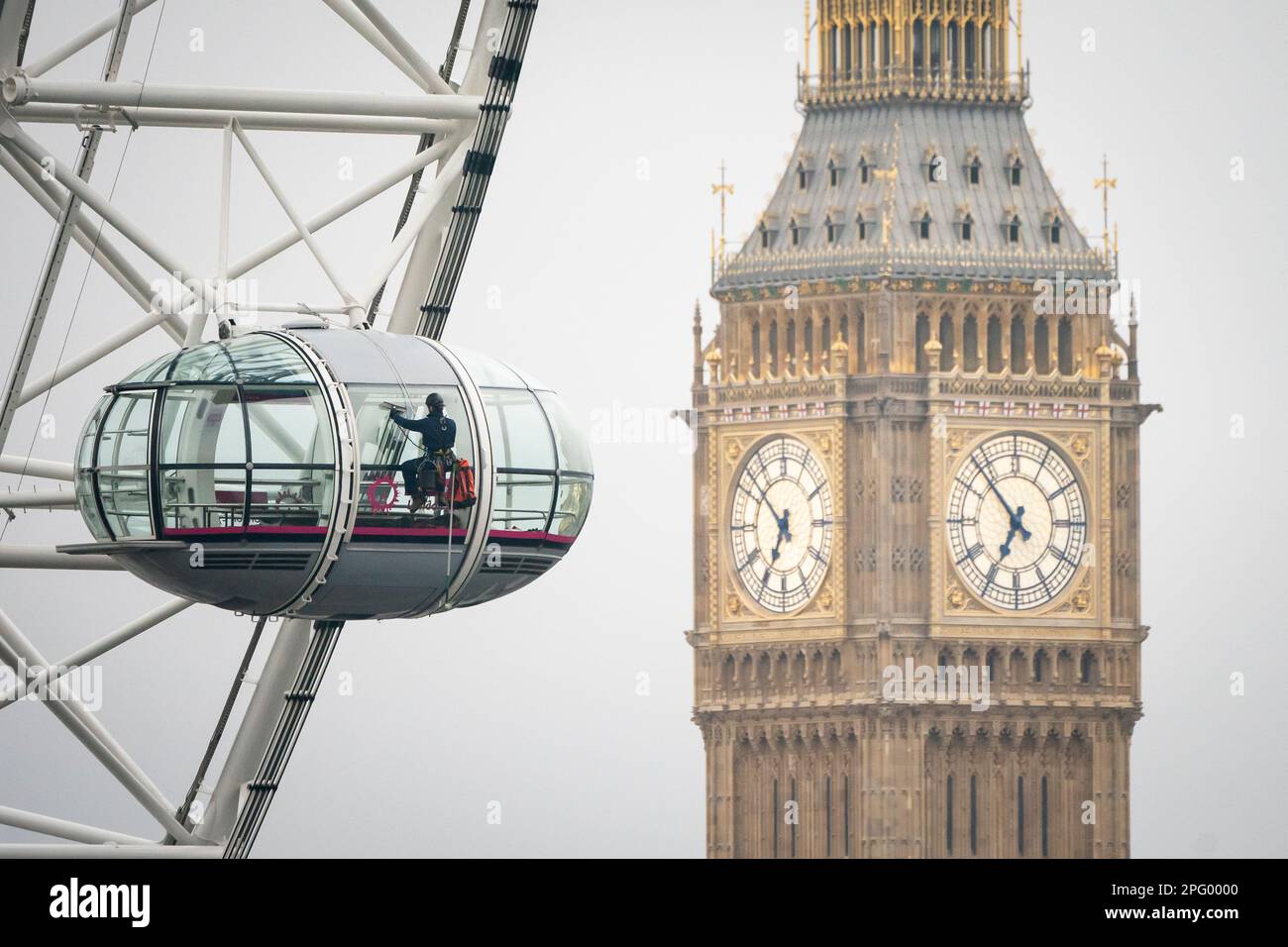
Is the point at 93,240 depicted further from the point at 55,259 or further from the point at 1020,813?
the point at 1020,813

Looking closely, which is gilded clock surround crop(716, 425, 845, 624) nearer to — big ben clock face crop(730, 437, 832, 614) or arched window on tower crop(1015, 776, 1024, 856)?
big ben clock face crop(730, 437, 832, 614)

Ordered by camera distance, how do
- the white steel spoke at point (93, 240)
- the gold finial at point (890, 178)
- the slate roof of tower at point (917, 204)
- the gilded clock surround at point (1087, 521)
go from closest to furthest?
the white steel spoke at point (93, 240) → the gilded clock surround at point (1087, 521) → the slate roof of tower at point (917, 204) → the gold finial at point (890, 178)

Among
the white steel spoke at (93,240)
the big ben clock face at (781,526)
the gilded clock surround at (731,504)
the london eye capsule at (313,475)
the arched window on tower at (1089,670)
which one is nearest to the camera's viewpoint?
the london eye capsule at (313,475)

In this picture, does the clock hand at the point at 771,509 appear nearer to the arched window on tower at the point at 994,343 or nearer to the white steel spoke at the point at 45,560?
the arched window on tower at the point at 994,343

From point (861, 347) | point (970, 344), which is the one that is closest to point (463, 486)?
point (861, 347)

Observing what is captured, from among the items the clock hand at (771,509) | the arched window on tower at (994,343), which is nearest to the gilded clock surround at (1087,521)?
the arched window on tower at (994,343)

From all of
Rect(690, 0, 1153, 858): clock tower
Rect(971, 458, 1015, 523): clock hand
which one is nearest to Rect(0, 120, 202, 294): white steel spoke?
Rect(690, 0, 1153, 858): clock tower
